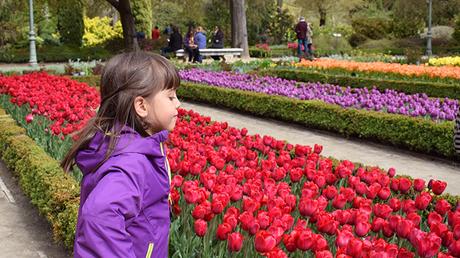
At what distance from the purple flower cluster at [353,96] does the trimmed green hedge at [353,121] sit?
1.75ft

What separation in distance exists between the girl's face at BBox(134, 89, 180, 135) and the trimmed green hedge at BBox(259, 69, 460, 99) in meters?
13.0

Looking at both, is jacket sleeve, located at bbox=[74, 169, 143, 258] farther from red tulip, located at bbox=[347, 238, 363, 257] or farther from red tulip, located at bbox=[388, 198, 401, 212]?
red tulip, located at bbox=[388, 198, 401, 212]

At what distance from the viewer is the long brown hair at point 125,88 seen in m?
2.13

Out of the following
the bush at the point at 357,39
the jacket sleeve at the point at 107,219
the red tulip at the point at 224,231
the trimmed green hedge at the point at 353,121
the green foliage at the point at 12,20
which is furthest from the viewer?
the bush at the point at 357,39

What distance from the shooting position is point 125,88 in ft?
7.00

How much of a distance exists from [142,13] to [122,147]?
Answer: 37.5 meters

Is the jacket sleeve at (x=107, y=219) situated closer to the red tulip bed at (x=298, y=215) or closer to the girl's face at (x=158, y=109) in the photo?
the girl's face at (x=158, y=109)

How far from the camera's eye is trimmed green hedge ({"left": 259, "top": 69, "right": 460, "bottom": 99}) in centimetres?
1454

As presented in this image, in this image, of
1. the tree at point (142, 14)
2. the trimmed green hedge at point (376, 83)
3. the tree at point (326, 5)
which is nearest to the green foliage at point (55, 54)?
the tree at point (142, 14)

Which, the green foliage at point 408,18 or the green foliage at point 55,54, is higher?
the green foliage at point 408,18

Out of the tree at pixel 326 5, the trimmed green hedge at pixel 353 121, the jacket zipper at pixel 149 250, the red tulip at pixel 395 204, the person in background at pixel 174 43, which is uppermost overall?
the tree at pixel 326 5

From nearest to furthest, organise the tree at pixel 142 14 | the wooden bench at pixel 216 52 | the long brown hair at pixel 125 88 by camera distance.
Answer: the long brown hair at pixel 125 88 → the wooden bench at pixel 216 52 → the tree at pixel 142 14

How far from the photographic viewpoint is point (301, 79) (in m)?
18.8

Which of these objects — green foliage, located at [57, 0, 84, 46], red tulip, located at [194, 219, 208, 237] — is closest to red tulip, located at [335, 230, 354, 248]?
red tulip, located at [194, 219, 208, 237]
